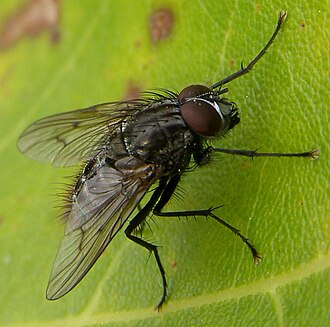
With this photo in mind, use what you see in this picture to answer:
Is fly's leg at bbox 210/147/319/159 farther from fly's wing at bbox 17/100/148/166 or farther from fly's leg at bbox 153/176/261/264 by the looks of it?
fly's wing at bbox 17/100/148/166

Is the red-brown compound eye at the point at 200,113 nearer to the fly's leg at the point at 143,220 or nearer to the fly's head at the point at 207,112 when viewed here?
the fly's head at the point at 207,112

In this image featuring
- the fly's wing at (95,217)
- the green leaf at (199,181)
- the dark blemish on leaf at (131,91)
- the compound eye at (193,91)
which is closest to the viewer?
the green leaf at (199,181)

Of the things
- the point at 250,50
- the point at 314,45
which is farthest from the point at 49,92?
the point at 314,45

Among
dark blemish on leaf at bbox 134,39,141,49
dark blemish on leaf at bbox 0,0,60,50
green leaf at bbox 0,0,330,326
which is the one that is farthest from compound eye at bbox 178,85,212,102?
dark blemish on leaf at bbox 0,0,60,50

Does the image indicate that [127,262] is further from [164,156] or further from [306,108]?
[306,108]

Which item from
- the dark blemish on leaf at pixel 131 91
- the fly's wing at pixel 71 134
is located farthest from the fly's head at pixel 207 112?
the dark blemish on leaf at pixel 131 91

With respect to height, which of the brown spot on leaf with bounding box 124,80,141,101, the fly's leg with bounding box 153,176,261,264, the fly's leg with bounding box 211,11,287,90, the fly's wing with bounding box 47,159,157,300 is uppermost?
the fly's leg with bounding box 211,11,287,90
